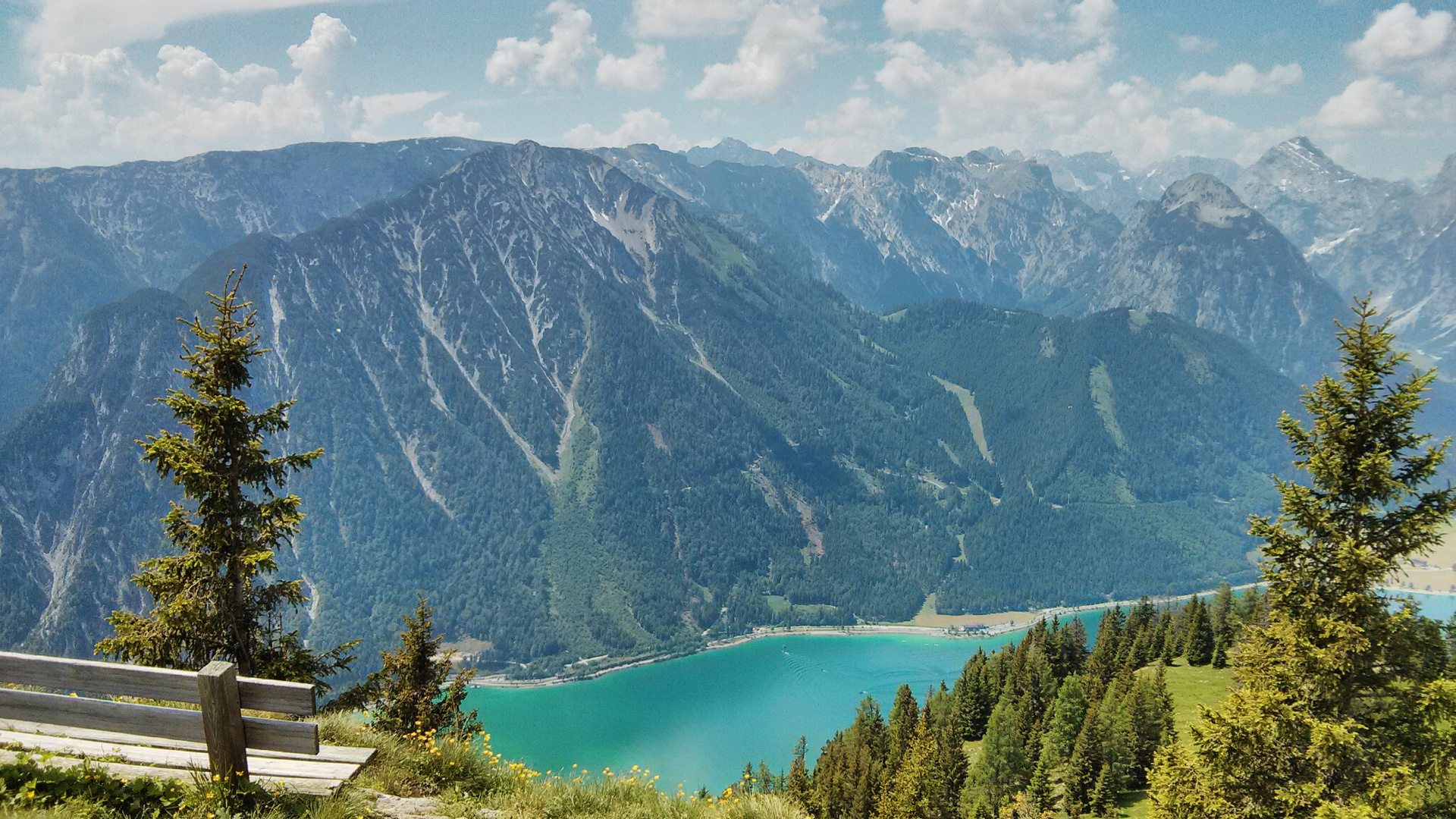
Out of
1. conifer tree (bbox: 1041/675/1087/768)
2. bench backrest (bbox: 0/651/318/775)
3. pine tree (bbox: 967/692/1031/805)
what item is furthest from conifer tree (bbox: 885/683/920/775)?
bench backrest (bbox: 0/651/318/775)

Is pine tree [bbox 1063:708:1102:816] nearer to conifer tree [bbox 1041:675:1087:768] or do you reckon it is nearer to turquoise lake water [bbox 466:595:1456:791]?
conifer tree [bbox 1041:675:1087:768]

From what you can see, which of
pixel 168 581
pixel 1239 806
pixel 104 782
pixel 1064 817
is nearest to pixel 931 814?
pixel 1064 817

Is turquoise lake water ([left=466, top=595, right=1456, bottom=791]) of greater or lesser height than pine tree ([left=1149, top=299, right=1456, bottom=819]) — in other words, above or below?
below

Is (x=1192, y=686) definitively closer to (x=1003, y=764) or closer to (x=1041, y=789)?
(x=1003, y=764)

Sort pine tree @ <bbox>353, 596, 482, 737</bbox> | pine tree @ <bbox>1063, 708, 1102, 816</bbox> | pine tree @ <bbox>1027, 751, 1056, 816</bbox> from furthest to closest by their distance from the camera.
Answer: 1. pine tree @ <bbox>1027, 751, 1056, 816</bbox>
2. pine tree @ <bbox>1063, 708, 1102, 816</bbox>
3. pine tree @ <bbox>353, 596, 482, 737</bbox>

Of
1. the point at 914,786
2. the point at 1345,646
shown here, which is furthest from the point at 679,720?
the point at 1345,646

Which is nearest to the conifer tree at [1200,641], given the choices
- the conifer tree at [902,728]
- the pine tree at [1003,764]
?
the pine tree at [1003,764]

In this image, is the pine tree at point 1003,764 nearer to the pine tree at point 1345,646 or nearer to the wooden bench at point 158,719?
the pine tree at point 1345,646
